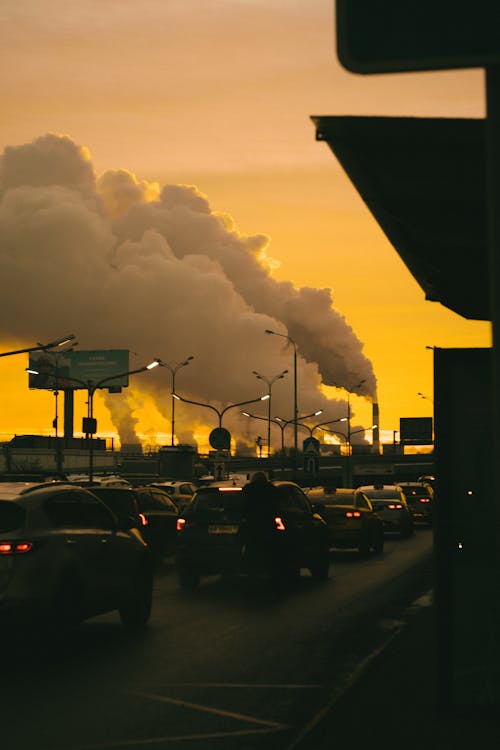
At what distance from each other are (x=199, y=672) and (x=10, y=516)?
2.51m

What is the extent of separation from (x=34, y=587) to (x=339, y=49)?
8.49 meters

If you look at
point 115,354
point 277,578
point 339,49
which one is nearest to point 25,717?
point 339,49

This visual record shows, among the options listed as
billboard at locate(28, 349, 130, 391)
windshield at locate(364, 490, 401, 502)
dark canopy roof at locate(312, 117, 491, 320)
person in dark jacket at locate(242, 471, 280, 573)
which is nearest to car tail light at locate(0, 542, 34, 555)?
dark canopy roof at locate(312, 117, 491, 320)

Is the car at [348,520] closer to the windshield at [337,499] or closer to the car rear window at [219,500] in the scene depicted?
the windshield at [337,499]

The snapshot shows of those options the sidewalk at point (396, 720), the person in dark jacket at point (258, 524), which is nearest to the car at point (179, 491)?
the person in dark jacket at point (258, 524)

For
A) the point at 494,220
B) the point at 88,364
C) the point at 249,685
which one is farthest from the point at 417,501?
the point at 88,364

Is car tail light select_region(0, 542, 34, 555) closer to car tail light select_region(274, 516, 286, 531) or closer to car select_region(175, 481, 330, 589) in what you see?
car select_region(175, 481, 330, 589)

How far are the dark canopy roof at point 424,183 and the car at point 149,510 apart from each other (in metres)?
13.3

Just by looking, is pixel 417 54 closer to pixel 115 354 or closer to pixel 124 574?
pixel 124 574

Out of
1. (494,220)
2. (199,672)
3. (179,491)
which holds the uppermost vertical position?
(494,220)

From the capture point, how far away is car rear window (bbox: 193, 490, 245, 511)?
65.9ft

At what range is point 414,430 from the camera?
468 feet

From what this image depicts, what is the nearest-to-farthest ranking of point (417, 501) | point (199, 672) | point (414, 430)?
point (199, 672) < point (417, 501) < point (414, 430)

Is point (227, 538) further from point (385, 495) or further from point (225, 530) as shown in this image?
point (385, 495)
